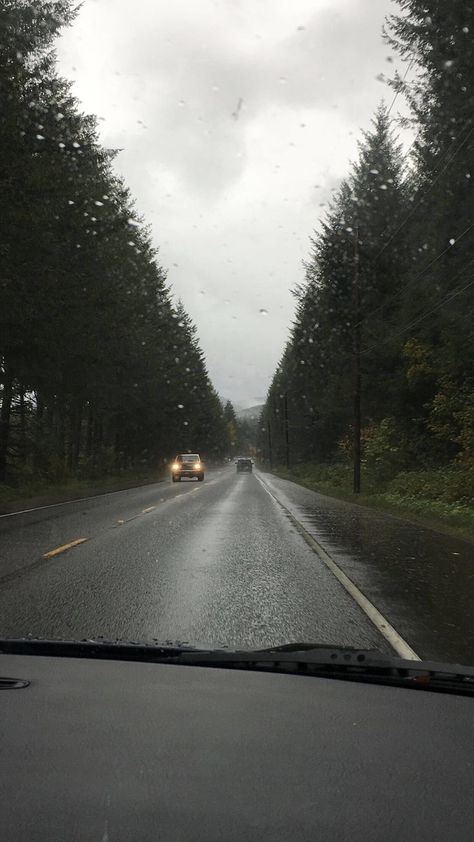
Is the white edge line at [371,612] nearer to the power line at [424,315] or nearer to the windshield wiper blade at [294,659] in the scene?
the windshield wiper blade at [294,659]

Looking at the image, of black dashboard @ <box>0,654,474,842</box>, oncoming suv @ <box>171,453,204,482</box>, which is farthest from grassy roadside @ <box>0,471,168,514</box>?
black dashboard @ <box>0,654,474,842</box>

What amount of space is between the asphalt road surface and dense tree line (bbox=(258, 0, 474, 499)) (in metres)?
8.07

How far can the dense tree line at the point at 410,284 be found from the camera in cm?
1758

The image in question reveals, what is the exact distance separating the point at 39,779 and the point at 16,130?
16626 millimetres

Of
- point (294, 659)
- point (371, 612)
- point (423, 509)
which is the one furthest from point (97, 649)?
point (423, 509)

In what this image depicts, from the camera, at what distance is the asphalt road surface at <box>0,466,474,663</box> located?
597 centimetres

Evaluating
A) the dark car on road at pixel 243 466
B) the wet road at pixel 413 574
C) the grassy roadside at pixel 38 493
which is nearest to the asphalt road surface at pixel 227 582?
the wet road at pixel 413 574

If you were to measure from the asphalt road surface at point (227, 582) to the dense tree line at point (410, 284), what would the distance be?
318 inches

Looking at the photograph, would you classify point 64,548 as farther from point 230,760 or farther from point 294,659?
point 230,760

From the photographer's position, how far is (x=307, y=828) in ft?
7.68

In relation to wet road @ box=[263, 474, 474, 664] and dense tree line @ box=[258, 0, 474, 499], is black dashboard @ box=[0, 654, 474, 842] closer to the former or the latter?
wet road @ box=[263, 474, 474, 664]

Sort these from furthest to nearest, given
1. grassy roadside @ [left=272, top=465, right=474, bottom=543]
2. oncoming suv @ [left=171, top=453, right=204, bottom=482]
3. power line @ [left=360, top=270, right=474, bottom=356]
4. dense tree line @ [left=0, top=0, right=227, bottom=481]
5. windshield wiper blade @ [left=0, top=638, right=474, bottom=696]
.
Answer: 1. oncoming suv @ [left=171, top=453, right=204, bottom=482]
2. power line @ [left=360, top=270, right=474, bottom=356]
3. dense tree line @ [left=0, top=0, right=227, bottom=481]
4. grassy roadside @ [left=272, top=465, right=474, bottom=543]
5. windshield wiper blade @ [left=0, top=638, right=474, bottom=696]

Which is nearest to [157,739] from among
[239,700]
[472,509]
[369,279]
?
[239,700]

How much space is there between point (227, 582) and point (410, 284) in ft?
61.2
